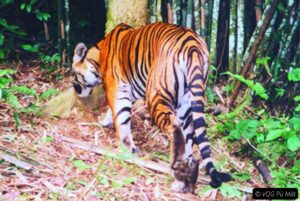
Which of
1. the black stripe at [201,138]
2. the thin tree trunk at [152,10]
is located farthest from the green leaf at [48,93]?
the black stripe at [201,138]

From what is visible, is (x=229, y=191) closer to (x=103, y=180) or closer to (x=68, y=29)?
(x=103, y=180)

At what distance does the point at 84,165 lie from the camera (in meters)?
4.57

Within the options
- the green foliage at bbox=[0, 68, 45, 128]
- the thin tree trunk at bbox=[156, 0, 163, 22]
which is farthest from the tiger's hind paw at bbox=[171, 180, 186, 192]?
the thin tree trunk at bbox=[156, 0, 163, 22]

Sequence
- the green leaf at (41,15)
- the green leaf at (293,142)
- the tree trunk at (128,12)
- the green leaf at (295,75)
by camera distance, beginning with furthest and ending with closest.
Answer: the green leaf at (41,15) < the tree trunk at (128,12) < the green leaf at (295,75) < the green leaf at (293,142)

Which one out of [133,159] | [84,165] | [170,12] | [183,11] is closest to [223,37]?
[183,11]

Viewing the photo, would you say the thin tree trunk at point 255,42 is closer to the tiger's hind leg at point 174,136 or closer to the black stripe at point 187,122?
the black stripe at point 187,122

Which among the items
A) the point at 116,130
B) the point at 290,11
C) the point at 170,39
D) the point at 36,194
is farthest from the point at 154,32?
the point at 36,194

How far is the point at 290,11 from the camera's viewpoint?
5555mm

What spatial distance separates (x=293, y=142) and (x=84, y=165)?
1751 millimetres

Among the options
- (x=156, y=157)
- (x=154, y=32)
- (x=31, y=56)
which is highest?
(x=154, y=32)

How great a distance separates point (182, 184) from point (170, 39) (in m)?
1.23

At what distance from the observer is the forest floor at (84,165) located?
13.6 ft

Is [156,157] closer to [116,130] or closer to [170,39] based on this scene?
[116,130]

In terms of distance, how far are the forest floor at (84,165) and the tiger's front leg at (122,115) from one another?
5.2 inches
